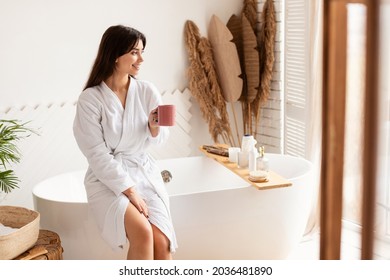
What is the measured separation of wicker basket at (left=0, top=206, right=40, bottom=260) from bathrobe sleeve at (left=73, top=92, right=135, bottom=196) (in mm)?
396

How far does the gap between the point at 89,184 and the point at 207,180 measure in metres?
1.29

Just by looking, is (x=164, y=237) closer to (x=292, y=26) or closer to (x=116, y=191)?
(x=116, y=191)

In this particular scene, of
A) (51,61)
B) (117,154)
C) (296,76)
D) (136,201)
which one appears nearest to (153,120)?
(117,154)

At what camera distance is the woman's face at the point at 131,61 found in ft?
8.71

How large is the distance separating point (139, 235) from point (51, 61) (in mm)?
1737

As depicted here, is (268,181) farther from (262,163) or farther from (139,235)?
(139,235)

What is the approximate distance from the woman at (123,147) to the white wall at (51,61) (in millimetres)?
1131

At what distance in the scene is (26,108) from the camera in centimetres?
A: 365

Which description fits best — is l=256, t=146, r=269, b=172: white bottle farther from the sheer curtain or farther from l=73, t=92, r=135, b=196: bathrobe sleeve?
l=73, t=92, r=135, b=196: bathrobe sleeve

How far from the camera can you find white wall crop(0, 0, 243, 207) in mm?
3602

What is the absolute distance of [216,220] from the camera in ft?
9.91
